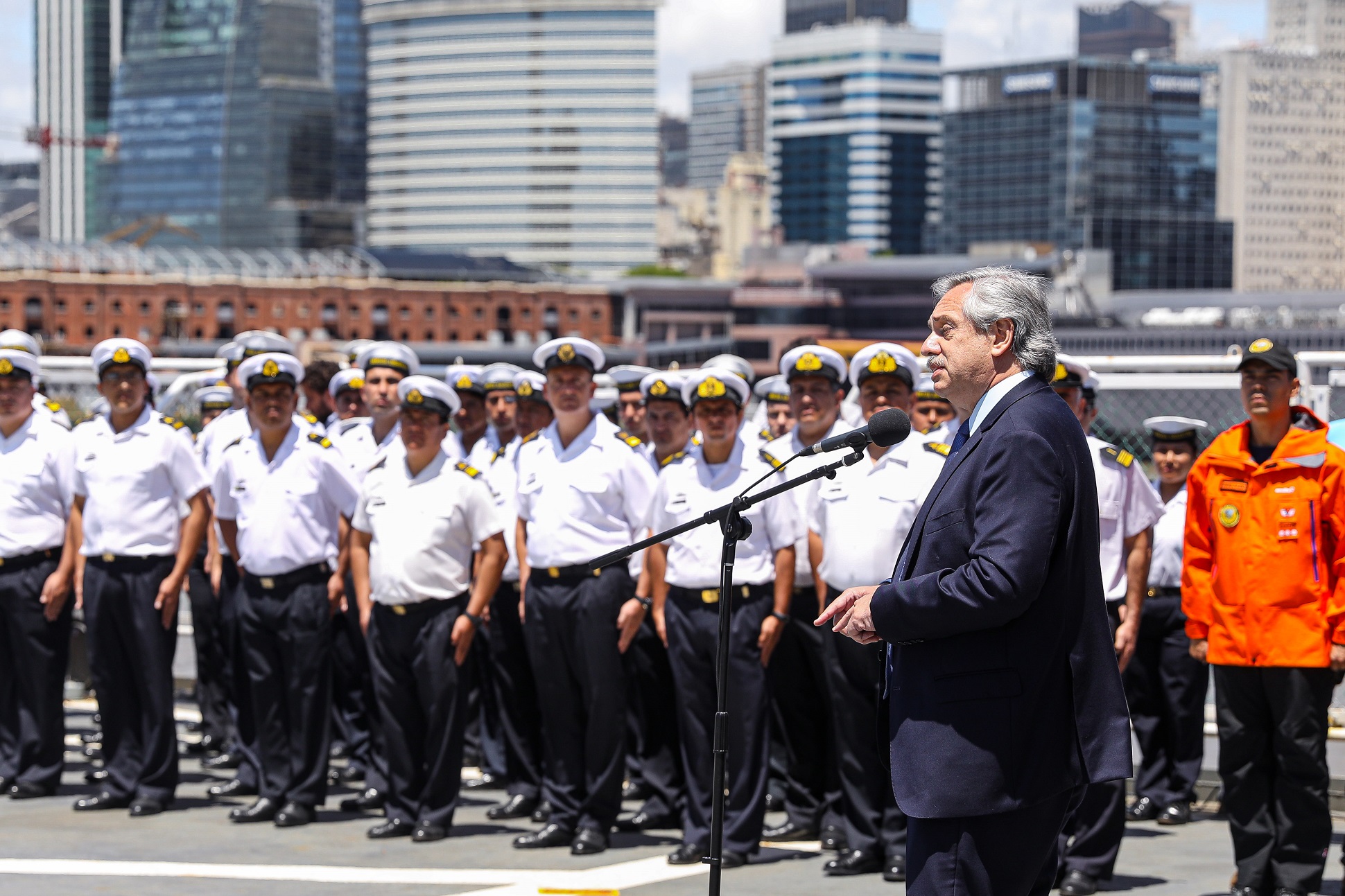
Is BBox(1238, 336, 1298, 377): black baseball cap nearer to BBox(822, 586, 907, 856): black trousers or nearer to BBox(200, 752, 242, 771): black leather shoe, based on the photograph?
BBox(822, 586, 907, 856): black trousers

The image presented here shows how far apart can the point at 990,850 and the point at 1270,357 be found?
132 inches

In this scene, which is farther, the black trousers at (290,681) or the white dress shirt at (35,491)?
the white dress shirt at (35,491)

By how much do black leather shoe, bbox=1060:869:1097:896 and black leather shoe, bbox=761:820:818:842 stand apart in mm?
1460

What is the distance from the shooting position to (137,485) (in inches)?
341

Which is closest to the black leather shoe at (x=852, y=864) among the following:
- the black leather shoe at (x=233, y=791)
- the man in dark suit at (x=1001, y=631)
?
the man in dark suit at (x=1001, y=631)

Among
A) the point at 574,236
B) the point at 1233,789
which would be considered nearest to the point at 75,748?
the point at 1233,789

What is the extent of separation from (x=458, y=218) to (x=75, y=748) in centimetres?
18677

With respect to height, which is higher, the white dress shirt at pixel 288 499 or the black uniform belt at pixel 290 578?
the white dress shirt at pixel 288 499

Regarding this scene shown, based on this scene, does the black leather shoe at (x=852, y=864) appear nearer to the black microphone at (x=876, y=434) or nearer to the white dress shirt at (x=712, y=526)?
the white dress shirt at (x=712, y=526)

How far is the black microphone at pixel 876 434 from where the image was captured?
455cm

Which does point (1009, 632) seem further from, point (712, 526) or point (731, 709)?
point (731, 709)

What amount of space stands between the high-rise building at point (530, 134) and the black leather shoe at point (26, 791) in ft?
602

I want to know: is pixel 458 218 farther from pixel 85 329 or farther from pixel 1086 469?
pixel 1086 469

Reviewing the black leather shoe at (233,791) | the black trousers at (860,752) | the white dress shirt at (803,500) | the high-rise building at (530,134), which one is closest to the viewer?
the black trousers at (860,752)
